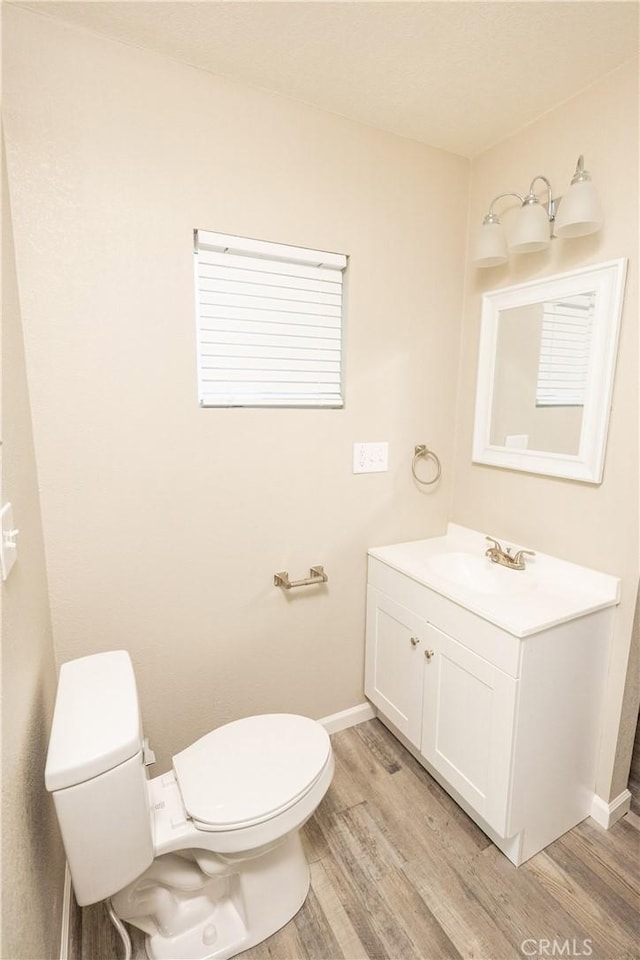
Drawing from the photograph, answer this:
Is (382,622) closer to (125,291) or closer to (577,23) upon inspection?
(125,291)

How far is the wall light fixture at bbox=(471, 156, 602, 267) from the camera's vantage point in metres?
1.36

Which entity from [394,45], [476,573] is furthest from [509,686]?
[394,45]

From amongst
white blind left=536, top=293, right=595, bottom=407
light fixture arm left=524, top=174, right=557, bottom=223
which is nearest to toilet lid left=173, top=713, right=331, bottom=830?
white blind left=536, top=293, right=595, bottom=407

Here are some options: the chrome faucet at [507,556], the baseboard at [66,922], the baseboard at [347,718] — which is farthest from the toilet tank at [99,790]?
the chrome faucet at [507,556]

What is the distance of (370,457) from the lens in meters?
1.87

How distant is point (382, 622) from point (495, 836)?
773 millimetres

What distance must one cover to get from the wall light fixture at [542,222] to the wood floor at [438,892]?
78.7 inches

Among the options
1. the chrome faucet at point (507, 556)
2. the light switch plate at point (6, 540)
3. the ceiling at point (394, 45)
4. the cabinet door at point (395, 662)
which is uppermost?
the ceiling at point (394, 45)

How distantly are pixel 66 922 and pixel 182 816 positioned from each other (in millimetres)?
456

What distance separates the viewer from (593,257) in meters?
1.47

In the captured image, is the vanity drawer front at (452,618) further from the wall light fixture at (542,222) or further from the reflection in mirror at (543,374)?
the wall light fixture at (542,222)

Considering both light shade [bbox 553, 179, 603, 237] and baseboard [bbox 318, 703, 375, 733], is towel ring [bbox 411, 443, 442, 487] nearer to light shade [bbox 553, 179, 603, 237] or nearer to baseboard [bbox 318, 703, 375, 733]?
light shade [bbox 553, 179, 603, 237]

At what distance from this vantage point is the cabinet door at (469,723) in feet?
4.38

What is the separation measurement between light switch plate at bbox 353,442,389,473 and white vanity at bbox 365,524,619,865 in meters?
0.40
